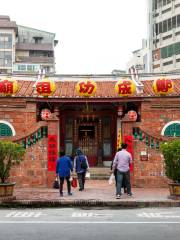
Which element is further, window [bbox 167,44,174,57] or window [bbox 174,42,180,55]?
window [bbox 167,44,174,57]

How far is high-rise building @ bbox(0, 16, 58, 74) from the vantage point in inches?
2554

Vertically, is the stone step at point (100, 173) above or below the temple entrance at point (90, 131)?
below

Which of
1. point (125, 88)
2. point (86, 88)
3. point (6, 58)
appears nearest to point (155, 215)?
point (125, 88)

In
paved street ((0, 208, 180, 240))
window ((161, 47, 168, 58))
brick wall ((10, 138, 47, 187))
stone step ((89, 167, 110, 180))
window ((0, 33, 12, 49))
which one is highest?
window ((0, 33, 12, 49))

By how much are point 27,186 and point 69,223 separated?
893cm

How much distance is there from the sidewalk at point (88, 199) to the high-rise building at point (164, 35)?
121ft

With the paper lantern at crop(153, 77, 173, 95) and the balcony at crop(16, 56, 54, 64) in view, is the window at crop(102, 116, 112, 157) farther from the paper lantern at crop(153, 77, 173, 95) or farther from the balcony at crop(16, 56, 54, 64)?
the balcony at crop(16, 56, 54, 64)

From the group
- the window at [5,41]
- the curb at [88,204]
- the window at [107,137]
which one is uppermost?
the window at [5,41]

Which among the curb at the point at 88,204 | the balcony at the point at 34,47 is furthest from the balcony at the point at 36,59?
the curb at the point at 88,204

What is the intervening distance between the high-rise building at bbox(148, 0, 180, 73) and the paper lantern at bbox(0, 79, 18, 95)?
30551 millimetres

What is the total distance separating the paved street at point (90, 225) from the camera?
8039mm

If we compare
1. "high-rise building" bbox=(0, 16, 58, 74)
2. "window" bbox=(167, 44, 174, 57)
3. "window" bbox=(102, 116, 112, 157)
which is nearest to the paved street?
"window" bbox=(102, 116, 112, 157)

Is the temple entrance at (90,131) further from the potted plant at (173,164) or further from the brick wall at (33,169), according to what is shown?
the potted plant at (173,164)

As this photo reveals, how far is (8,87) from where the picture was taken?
23.5 metres
